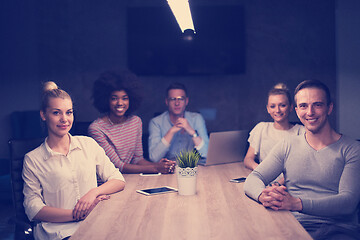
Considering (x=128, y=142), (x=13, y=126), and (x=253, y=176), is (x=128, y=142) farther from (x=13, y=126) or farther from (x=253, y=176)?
(x=13, y=126)

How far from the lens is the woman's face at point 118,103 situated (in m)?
2.77

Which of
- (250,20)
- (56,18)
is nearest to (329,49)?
(250,20)

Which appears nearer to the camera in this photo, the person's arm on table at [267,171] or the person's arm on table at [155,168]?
the person's arm on table at [267,171]

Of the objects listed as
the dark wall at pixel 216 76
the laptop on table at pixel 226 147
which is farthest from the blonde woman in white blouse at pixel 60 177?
the dark wall at pixel 216 76

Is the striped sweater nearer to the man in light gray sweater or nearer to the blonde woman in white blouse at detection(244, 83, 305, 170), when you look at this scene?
the blonde woman in white blouse at detection(244, 83, 305, 170)

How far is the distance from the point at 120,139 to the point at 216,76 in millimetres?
2404

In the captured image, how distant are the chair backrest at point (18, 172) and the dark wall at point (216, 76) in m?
2.86

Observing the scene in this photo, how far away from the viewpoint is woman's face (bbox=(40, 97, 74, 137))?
2.01 meters

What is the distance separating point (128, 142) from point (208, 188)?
3.18ft

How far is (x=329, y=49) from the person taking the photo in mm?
4773

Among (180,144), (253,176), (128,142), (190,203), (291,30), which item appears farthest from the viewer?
(291,30)

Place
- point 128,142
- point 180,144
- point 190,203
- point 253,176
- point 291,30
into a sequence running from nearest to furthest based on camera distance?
point 190,203, point 253,176, point 128,142, point 180,144, point 291,30

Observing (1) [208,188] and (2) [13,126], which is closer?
(1) [208,188]

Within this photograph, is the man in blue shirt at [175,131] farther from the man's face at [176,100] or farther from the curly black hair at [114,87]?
the curly black hair at [114,87]
